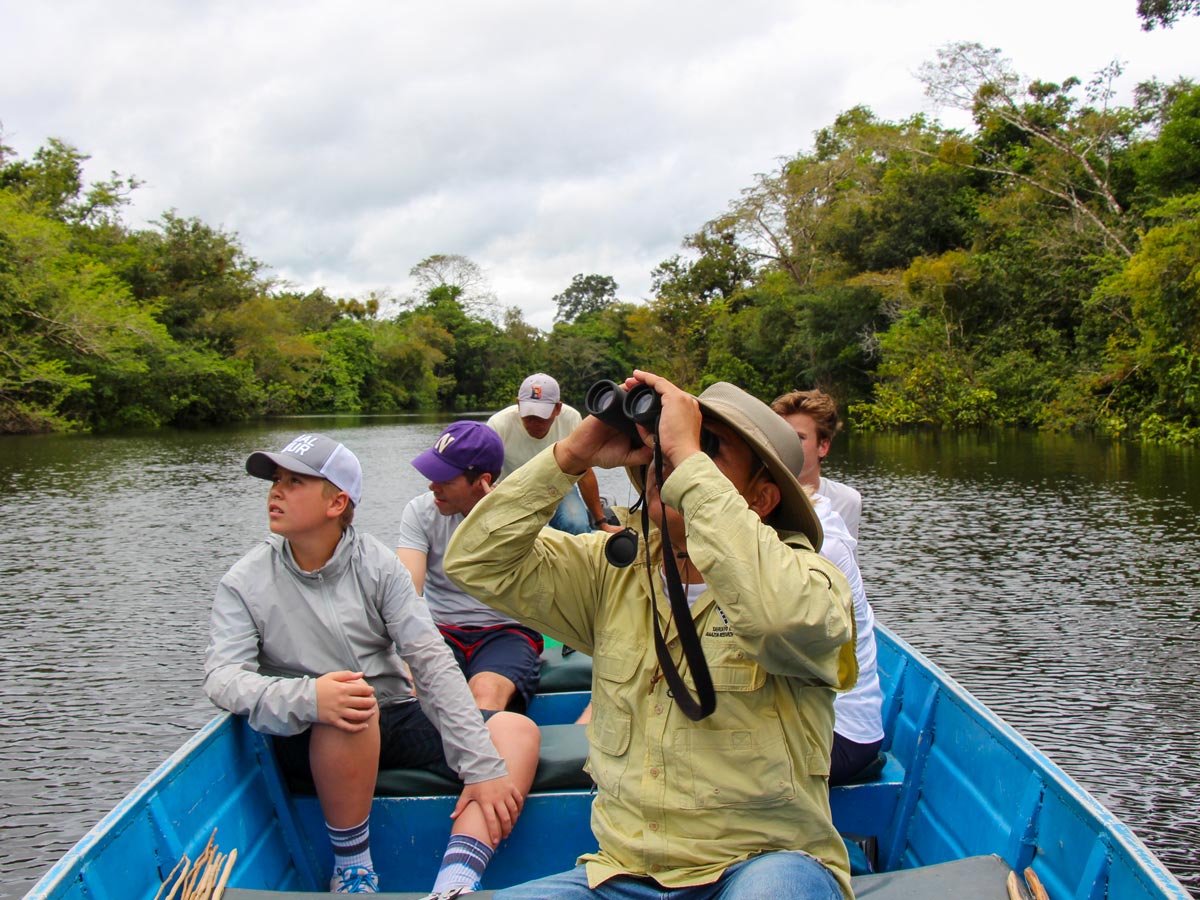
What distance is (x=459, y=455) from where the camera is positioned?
133 inches

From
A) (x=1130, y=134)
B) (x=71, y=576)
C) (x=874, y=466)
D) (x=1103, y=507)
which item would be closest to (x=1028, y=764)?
A: (x=71, y=576)

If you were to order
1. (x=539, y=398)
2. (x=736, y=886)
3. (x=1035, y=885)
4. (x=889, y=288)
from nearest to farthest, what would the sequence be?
(x=736, y=886), (x=1035, y=885), (x=539, y=398), (x=889, y=288)

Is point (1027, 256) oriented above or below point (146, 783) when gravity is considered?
above

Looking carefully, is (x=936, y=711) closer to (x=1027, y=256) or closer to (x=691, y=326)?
(x=1027, y=256)

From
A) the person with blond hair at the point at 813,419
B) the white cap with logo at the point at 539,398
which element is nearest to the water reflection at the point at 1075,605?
the person with blond hair at the point at 813,419

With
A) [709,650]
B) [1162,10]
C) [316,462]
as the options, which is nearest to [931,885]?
[709,650]

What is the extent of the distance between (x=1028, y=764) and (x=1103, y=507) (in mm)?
11303

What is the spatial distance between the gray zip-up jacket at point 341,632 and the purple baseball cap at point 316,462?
15 centimetres

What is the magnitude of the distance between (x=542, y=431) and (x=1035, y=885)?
12.3ft

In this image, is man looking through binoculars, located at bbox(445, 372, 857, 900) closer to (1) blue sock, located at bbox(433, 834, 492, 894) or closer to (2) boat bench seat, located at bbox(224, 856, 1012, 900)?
(2) boat bench seat, located at bbox(224, 856, 1012, 900)

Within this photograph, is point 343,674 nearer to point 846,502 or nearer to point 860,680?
point 860,680

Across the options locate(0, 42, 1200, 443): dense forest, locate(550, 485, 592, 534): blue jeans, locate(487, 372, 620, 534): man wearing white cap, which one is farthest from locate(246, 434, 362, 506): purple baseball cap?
locate(0, 42, 1200, 443): dense forest

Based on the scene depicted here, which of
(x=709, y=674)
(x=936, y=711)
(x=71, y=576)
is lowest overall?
(x=71, y=576)

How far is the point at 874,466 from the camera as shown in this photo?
18766 millimetres
